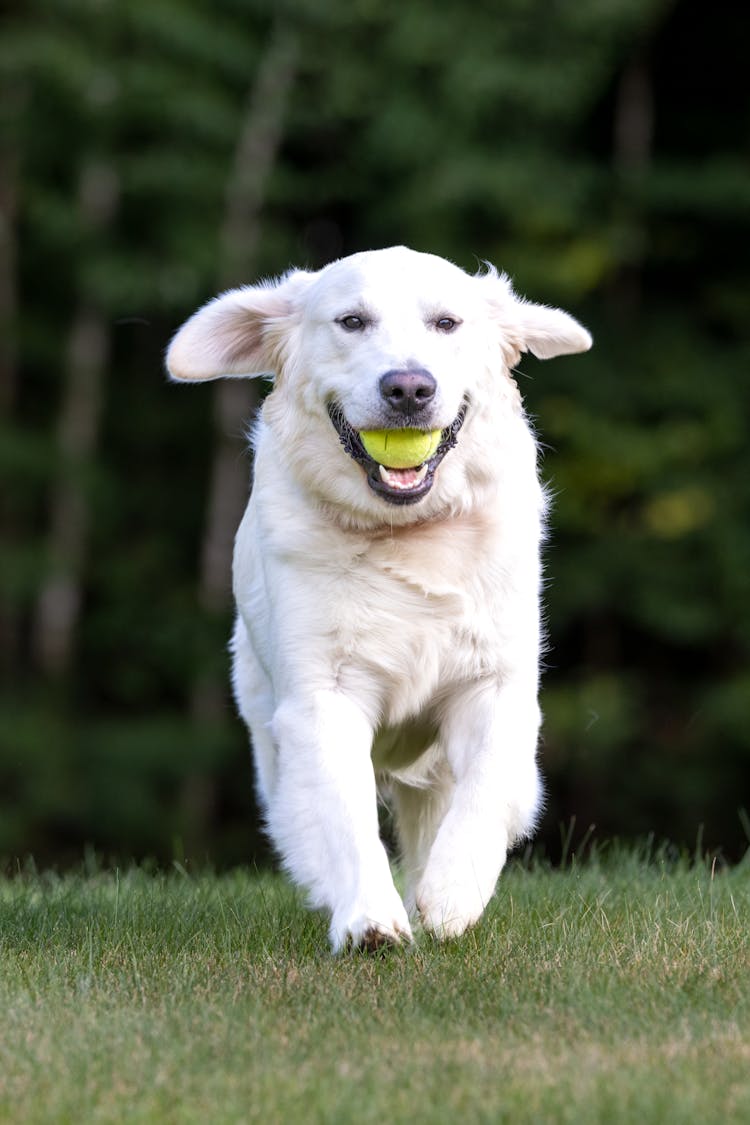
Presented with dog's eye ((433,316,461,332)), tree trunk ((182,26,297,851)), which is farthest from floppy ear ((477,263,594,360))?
tree trunk ((182,26,297,851))

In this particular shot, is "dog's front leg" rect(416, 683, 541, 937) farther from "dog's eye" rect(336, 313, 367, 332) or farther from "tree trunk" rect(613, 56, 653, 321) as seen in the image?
"tree trunk" rect(613, 56, 653, 321)

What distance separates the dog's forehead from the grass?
1819 millimetres

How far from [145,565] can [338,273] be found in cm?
1373

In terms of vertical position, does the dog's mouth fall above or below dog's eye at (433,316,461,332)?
below

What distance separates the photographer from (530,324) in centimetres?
580

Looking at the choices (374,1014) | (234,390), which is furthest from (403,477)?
(234,390)

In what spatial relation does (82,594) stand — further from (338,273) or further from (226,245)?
(338,273)

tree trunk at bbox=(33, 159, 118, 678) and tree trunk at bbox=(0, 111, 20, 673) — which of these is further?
tree trunk at bbox=(0, 111, 20, 673)

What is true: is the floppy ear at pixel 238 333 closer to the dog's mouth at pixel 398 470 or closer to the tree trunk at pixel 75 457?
the dog's mouth at pixel 398 470

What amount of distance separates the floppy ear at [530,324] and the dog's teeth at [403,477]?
0.71 meters

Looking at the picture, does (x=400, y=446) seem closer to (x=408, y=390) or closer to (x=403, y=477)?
(x=403, y=477)

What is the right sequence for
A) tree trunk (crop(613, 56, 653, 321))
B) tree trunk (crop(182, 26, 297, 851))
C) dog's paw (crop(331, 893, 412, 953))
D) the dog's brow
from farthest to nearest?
tree trunk (crop(613, 56, 653, 321)) → tree trunk (crop(182, 26, 297, 851)) → the dog's brow → dog's paw (crop(331, 893, 412, 953))

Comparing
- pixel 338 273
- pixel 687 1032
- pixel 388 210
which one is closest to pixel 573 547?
pixel 388 210

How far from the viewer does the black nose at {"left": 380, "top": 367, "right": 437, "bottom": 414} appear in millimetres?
5051
